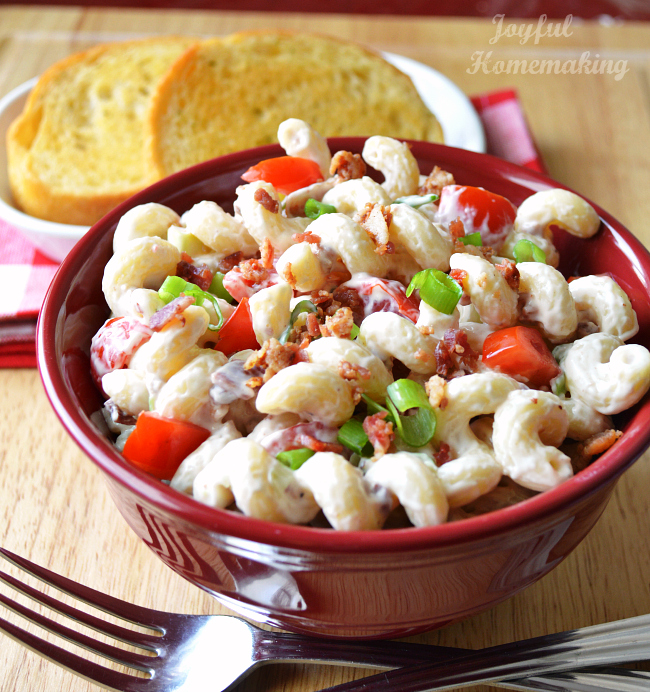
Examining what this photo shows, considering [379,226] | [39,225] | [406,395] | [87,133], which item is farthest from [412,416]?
[87,133]

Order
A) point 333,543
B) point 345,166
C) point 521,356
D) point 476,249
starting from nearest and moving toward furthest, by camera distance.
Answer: point 333,543 < point 521,356 < point 476,249 < point 345,166

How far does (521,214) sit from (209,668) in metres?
1.08

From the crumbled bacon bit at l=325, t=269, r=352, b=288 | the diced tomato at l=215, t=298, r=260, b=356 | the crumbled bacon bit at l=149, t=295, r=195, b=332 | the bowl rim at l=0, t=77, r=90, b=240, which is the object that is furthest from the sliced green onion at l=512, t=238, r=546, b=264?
the bowl rim at l=0, t=77, r=90, b=240

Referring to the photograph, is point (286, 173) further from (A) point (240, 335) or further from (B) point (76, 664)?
(B) point (76, 664)

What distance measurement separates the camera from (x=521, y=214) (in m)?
1.57

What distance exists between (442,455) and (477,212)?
1.88 ft

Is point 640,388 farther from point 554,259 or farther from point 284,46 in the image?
point 284,46

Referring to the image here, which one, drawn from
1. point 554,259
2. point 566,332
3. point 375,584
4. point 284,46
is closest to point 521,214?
point 554,259

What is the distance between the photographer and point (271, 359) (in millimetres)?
1229

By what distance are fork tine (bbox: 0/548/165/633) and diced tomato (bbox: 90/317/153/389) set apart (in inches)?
13.3

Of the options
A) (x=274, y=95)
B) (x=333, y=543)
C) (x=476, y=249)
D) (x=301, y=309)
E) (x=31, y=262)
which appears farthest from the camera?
(x=274, y=95)

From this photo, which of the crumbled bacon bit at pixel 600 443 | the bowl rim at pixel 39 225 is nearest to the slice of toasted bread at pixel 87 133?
the bowl rim at pixel 39 225

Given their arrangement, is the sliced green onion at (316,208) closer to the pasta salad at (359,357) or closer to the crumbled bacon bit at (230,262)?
the pasta salad at (359,357)

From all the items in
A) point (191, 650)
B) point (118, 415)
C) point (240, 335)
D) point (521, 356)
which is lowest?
point (191, 650)
